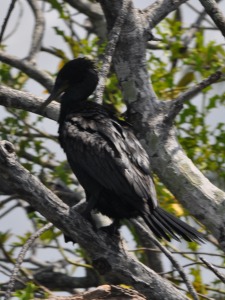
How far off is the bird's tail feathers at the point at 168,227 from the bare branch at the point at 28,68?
2.52 m

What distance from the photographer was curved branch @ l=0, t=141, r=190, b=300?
17.2 ft

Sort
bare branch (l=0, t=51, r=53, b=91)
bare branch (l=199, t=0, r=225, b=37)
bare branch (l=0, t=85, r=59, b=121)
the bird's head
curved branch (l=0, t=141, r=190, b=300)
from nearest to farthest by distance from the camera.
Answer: curved branch (l=0, t=141, r=190, b=300) → bare branch (l=199, t=0, r=225, b=37) → bare branch (l=0, t=85, r=59, b=121) → the bird's head → bare branch (l=0, t=51, r=53, b=91)

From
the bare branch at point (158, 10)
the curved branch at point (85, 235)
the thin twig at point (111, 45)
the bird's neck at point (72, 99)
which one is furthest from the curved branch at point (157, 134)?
the curved branch at point (85, 235)

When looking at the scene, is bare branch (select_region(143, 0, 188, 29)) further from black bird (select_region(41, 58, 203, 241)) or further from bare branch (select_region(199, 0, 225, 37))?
black bird (select_region(41, 58, 203, 241))

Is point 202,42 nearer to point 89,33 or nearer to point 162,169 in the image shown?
point 89,33

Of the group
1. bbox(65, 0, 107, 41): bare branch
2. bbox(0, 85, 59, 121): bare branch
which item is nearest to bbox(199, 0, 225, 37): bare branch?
bbox(0, 85, 59, 121): bare branch

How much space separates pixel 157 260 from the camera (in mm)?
8516

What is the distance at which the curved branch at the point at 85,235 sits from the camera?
17.2ft

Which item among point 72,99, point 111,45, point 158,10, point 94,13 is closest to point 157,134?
point 111,45

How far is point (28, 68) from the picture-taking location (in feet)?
27.6

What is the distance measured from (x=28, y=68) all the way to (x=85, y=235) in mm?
3170

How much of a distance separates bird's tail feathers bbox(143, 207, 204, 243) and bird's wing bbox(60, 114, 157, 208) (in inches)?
3.1

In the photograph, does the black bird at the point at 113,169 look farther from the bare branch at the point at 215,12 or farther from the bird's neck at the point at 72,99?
the bare branch at the point at 215,12

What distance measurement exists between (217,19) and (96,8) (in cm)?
315
